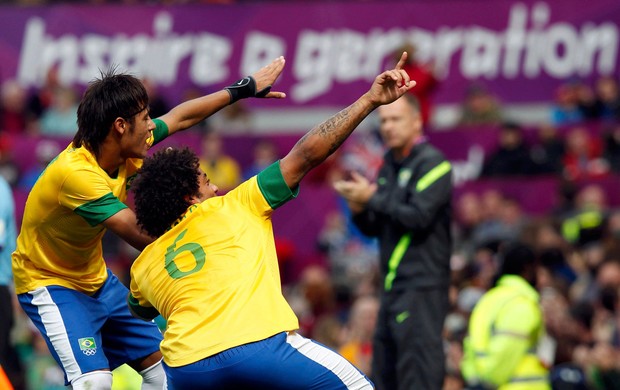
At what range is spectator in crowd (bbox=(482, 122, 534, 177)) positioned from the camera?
51.5 ft

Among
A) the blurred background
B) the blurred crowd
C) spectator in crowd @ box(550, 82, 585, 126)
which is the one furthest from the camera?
spectator in crowd @ box(550, 82, 585, 126)

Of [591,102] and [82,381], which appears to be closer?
[82,381]

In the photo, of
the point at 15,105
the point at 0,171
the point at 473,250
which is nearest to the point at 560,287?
the point at 473,250

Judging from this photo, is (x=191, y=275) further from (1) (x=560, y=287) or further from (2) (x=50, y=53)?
(2) (x=50, y=53)

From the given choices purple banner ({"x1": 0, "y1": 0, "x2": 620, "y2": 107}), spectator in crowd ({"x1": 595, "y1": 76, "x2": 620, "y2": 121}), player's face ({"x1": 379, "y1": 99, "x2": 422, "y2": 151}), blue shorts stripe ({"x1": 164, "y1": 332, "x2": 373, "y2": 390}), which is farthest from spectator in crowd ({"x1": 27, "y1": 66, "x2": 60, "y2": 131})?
blue shorts stripe ({"x1": 164, "y1": 332, "x2": 373, "y2": 390})

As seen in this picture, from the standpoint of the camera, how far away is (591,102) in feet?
57.0

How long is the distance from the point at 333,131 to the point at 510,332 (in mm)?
3291

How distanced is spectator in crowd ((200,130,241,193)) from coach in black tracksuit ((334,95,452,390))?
6.82m

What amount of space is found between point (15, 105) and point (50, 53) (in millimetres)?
1513

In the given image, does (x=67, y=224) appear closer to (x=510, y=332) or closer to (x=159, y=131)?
(x=159, y=131)

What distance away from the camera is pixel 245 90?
7.99 metres

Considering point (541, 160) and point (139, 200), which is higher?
point (139, 200)

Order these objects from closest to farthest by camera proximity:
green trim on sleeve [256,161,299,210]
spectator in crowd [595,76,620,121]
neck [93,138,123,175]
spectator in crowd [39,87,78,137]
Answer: green trim on sleeve [256,161,299,210] → neck [93,138,123,175] → spectator in crowd [595,76,620,121] → spectator in crowd [39,87,78,137]

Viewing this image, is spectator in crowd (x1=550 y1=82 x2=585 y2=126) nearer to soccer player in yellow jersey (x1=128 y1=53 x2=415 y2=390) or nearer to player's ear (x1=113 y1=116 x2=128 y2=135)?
player's ear (x1=113 y1=116 x2=128 y2=135)
